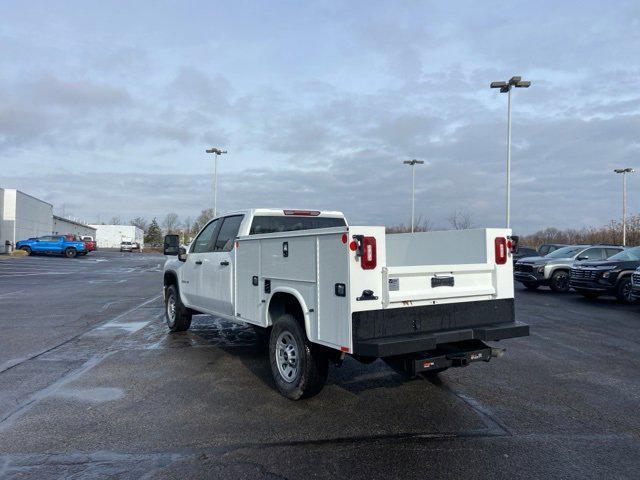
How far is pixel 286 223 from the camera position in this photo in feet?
23.6

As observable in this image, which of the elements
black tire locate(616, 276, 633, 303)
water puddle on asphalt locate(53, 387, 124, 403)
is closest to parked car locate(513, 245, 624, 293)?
black tire locate(616, 276, 633, 303)

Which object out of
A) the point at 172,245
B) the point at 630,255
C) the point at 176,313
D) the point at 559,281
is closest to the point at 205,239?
the point at 172,245

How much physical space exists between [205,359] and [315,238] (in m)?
3.35

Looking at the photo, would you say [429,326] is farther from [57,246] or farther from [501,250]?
[57,246]

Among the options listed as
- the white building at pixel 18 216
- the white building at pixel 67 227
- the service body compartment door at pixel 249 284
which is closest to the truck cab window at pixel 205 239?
the service body compartment door at pixel 249 284

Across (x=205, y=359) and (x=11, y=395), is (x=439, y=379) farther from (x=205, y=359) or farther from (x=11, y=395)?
(x=11, y=395)

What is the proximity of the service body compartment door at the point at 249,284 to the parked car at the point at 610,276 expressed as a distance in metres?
12.0

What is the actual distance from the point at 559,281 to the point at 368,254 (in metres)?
15.5

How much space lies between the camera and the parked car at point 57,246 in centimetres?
4309

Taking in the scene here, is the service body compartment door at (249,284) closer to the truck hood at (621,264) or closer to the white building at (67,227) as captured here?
the truck hood at (621,264)

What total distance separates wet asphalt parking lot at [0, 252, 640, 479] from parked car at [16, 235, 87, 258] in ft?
124

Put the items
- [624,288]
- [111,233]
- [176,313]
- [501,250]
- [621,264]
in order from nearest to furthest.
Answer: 1. [501,250]
2. [176,313]
3. [624,288]
4. [621,264]
5. [111,233]

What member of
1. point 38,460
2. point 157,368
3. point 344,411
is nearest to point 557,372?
point 344,411

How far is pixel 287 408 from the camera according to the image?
512 cm
